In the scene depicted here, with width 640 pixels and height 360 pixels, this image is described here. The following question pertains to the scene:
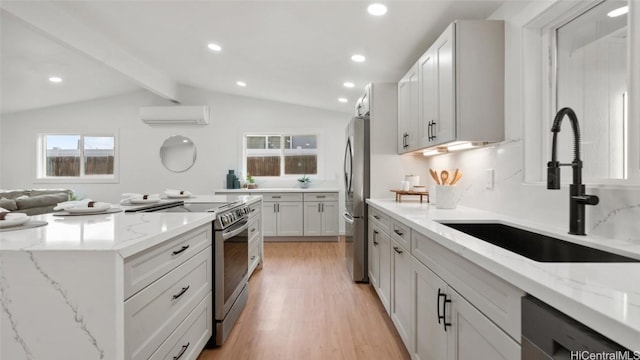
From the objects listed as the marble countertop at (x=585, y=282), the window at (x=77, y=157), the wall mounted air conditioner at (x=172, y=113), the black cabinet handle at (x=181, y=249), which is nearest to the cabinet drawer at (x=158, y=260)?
the black cabinet handle at (x=181, y=249)

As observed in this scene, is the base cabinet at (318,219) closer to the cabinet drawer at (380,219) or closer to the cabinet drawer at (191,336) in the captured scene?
the cabinet drawer at (380,219)

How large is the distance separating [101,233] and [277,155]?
473 centimetres

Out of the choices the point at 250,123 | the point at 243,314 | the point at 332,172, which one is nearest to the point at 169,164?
the point at 250,123

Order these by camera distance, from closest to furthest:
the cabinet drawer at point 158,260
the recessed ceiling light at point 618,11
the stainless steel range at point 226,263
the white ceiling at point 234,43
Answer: the cabinet drawer at point 158,260 < the recessed ceiling light at point 618,11 < the stainless steel range at point 226,263 < the white ceiling at point 234,43

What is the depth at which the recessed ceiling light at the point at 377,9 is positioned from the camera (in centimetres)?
211

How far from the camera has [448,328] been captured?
120 centimetres

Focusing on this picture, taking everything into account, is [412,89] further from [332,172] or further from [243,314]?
[332,172]

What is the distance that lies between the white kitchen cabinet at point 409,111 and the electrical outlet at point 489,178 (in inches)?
23.8

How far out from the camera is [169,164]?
5.81 m

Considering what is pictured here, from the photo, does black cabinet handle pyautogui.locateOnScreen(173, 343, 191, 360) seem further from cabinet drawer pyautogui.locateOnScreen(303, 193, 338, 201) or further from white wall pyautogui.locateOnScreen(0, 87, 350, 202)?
white wall pyautogui.locateOnScreen(0, 87, 350, 202)

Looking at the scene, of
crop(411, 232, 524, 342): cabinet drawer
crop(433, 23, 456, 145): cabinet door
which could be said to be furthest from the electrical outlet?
crop(411, 232, 524, 342): cabinet drawer

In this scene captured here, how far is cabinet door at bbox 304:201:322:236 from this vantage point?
512 cm

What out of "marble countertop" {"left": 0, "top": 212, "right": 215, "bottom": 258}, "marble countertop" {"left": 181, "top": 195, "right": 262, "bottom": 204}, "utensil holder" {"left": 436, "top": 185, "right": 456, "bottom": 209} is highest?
"utensil holder" {"left": 436, "top": 185, "right": 456, "bottom": 209}

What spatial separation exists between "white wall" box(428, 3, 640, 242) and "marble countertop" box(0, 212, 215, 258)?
1.76 meters
